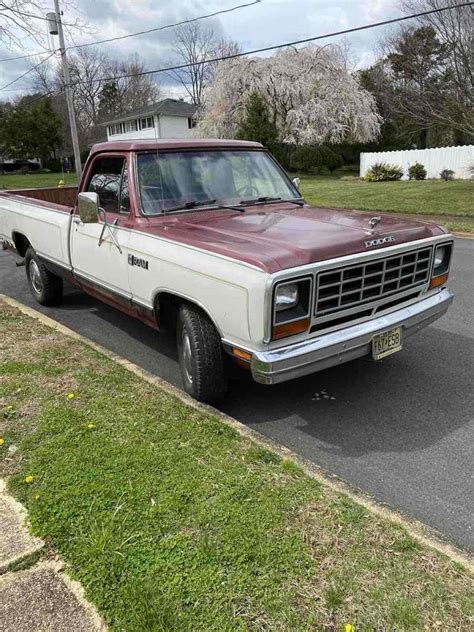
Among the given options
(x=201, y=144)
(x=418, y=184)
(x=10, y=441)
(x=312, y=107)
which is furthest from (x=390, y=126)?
(x=10, y=441)

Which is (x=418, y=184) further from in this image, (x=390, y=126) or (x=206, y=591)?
(x=206, y=591)

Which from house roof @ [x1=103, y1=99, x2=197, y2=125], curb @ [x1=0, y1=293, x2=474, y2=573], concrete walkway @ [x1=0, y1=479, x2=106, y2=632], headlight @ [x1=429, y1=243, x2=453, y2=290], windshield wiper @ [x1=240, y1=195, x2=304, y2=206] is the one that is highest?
house roof @ [x1=103, y1=99, x2=197, y2=125]

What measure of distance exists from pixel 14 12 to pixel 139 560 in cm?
837

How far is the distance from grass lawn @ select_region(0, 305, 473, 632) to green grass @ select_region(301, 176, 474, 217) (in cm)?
1244

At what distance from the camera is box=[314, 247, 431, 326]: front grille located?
3.32 m

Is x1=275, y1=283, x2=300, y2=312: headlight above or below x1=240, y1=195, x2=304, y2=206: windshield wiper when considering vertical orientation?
below

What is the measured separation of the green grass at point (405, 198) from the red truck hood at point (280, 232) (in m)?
10.8

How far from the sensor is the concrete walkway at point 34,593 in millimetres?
2094

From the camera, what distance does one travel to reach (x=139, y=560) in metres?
2.37

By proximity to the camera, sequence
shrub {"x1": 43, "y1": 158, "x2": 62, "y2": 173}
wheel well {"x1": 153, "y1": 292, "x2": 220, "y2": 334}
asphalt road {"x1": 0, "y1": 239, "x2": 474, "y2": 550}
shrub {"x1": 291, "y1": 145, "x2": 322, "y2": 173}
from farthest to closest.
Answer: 1. shrub {"x1": 43, "y1": 158, "x2": 62, "y2": 173}
2. shrub {"x1": 291, "y1": 145, "x2": 322, "y2": 173}
3. wheel well {"x1": 153, "y1": 292, "x2": 220, "y2": 334}
4. asphalt road {"x1": 0, "y1": 239, "x2": 474, "y2": 550}

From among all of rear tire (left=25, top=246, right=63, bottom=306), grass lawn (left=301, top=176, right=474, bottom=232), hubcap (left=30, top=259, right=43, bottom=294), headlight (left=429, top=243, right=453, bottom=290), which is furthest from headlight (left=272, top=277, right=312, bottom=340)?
grass lawn (left=301, top=176, right=474, bottom=232)

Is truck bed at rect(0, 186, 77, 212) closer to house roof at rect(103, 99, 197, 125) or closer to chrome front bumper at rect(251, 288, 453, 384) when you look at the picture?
A: chrome front bumper at rect(251, 288, 453, 384)

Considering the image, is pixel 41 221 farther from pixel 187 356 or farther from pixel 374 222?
pixel 374 222

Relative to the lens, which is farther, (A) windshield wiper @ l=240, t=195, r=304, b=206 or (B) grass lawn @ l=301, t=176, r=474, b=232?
(B) grass lawn @ l=301, t=176, r=474, b=232
